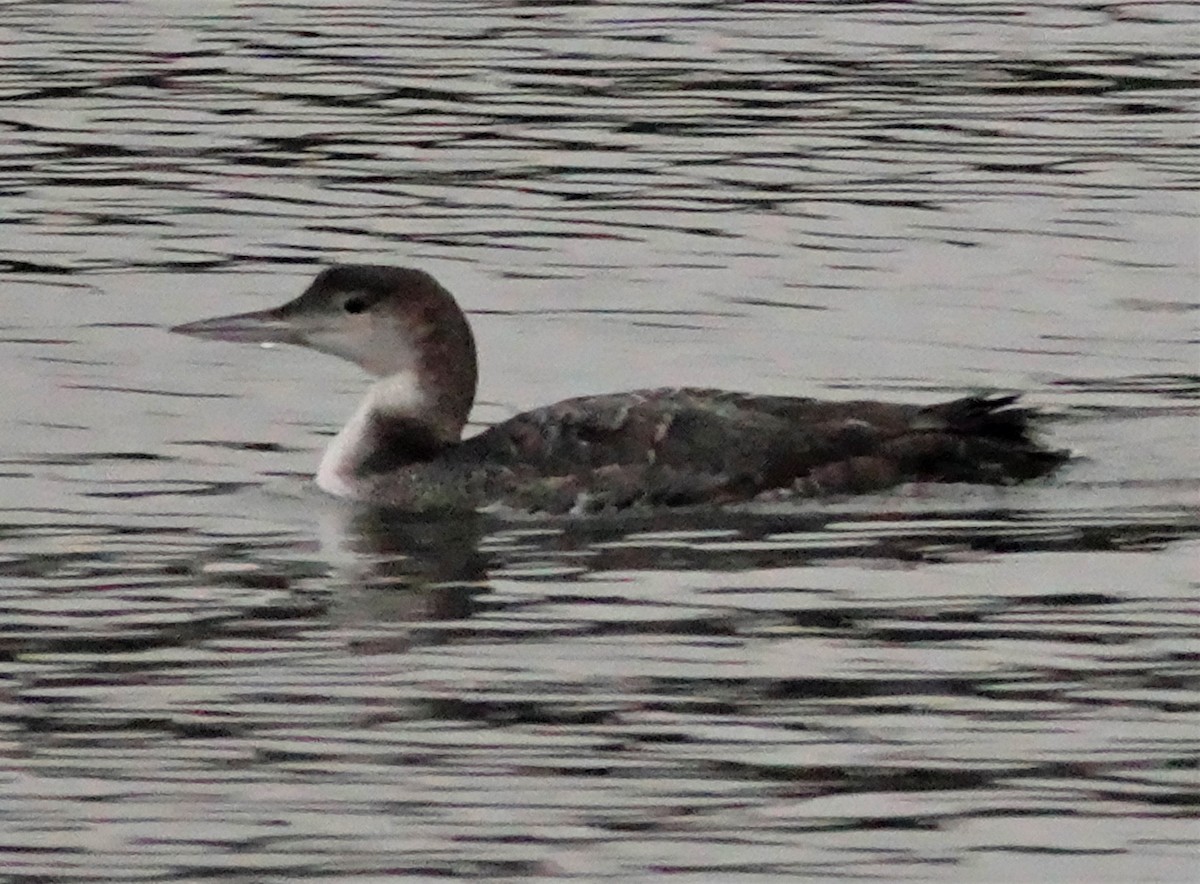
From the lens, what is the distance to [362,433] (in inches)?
570

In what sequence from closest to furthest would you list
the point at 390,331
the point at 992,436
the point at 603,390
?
the point at 992,436
the point at 390,331
the point at 603,390

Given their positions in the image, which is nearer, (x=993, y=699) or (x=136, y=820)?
(x=136, y=820)

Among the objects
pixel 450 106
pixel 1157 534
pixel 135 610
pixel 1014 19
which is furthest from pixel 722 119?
pixel 135 610

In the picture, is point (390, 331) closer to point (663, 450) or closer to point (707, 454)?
point (663, 450)

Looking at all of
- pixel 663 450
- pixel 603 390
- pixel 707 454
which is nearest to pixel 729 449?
pixel 707 454

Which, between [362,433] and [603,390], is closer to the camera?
[362,433]

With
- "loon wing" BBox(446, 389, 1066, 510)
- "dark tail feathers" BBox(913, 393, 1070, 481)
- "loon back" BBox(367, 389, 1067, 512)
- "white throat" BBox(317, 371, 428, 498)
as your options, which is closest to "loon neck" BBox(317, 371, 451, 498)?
"white throat" BBox(317, 371, 428, 498)

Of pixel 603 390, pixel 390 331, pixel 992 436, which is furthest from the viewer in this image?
pixel 603 390

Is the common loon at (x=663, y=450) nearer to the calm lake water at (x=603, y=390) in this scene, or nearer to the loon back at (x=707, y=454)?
the loon back at (x=707, y=454)

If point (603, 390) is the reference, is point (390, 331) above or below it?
above

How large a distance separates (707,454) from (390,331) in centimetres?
133

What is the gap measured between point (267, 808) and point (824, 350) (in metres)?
7.31

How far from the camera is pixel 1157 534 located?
43.6ft

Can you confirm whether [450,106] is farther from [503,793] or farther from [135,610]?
[503,793]
